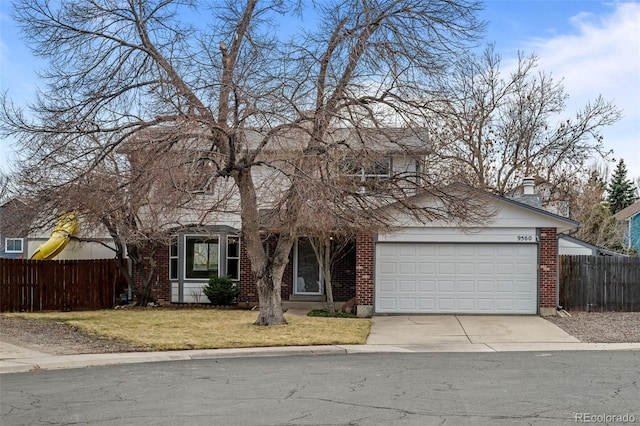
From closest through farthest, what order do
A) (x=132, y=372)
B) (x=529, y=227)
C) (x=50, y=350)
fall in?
(x=132, y=372), (x=50, y=350), (x=529, y=227)

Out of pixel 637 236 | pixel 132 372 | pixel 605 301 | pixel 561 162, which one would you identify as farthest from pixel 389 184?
pixel 637 236

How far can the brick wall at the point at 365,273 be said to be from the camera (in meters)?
22.6

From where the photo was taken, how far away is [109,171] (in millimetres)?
16859

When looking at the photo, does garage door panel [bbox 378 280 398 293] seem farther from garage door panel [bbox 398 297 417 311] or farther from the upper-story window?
the upper-story window

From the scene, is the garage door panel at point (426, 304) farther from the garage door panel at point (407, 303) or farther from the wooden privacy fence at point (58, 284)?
the wooden privacy fence at point (58, 284)

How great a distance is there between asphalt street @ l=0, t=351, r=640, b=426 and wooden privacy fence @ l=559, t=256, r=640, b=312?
1037 cm

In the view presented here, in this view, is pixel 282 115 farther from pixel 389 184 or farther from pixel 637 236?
pixel 637 236

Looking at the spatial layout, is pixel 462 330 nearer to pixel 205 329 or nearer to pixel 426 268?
pixel 426 268

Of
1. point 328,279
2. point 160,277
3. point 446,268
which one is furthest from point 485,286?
point 160,277

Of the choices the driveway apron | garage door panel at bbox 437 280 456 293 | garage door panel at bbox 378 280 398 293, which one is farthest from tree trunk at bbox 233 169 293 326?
garage door panel at bbox 437 280 456 293

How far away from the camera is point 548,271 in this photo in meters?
22.1

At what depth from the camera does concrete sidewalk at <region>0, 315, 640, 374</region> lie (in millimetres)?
14156

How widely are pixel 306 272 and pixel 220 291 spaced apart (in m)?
3.07

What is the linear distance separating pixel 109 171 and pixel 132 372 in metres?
5.90
